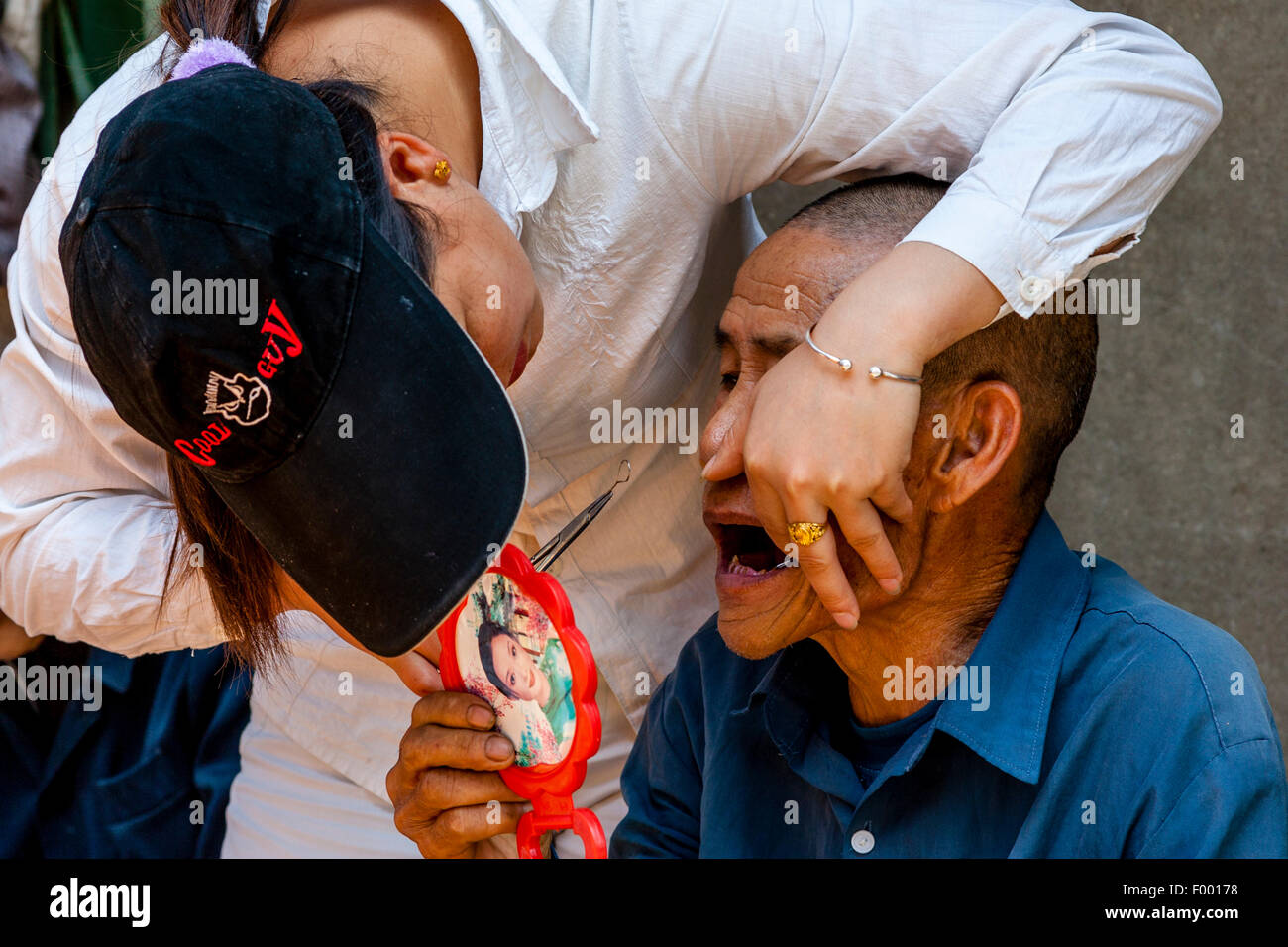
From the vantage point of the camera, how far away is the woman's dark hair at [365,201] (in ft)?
5.07

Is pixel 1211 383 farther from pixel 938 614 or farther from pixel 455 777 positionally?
pixel 455 777

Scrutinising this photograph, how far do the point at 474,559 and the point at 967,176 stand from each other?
69cm

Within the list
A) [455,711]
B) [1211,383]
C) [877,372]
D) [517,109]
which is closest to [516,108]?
[517,109]

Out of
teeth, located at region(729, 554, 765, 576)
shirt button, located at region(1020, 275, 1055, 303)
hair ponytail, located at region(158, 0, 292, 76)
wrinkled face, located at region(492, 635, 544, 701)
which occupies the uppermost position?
hair ponytail, located at region(158, 0, 292, 76)

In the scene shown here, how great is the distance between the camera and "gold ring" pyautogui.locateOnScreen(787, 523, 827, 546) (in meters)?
1.58

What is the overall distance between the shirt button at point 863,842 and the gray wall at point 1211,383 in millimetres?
1341

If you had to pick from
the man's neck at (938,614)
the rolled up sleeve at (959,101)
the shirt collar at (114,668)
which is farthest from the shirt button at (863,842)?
the shirt collar at (114,668)

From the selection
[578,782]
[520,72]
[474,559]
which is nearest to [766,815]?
[578,782]

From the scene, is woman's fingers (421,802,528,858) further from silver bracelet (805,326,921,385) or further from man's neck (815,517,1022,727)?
silver bracelet (805,326,921,385)

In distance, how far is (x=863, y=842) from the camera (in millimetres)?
1771

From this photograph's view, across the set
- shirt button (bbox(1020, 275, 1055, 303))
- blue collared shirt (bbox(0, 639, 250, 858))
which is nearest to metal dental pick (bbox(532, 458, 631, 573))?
shirt button (bbox(1020, 275, 1055, 303))

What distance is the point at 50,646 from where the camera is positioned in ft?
8.90

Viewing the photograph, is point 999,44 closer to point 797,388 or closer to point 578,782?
point 797,388
